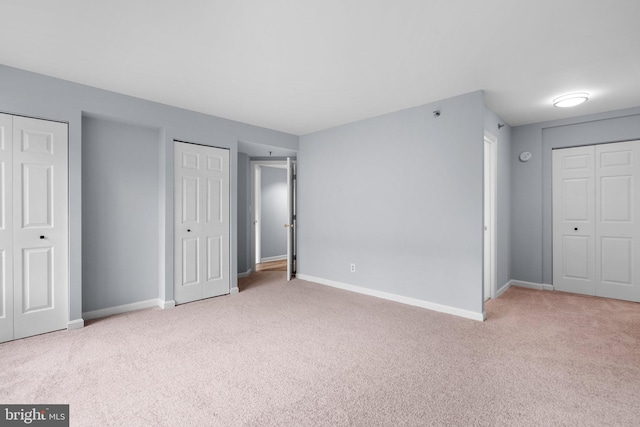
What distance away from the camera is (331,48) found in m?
2.51

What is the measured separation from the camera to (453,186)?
141 inches

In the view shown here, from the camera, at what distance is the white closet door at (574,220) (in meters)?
4.35

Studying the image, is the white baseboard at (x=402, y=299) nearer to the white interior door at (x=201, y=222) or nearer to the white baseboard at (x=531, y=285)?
the white interior door at (x=201, y=222)

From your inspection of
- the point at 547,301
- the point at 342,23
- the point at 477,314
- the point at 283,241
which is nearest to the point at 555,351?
the point at 477,314

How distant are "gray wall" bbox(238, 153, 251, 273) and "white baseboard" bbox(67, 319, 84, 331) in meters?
2.68

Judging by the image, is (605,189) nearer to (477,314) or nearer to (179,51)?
(477,314)

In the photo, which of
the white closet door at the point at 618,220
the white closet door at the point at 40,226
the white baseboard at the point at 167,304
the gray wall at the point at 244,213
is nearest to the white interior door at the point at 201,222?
the white baseboard at the point at 167,304

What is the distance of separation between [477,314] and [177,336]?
10.5 feet

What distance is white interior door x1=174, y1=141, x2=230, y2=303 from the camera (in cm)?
395

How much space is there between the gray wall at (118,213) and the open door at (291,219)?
2.08 meters

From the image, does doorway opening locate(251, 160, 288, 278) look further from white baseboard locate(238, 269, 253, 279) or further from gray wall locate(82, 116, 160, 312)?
gray wall locate(82, 116, 160, 312)

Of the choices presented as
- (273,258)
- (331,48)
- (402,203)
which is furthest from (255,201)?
(331,48)

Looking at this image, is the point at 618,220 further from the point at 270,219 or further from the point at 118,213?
the point at 118,213

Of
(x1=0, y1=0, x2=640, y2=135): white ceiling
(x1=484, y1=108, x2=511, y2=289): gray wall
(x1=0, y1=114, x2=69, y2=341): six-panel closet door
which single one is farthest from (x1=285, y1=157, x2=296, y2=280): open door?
(x1=484, y1=108, x2=511, y2=289): gray wall
